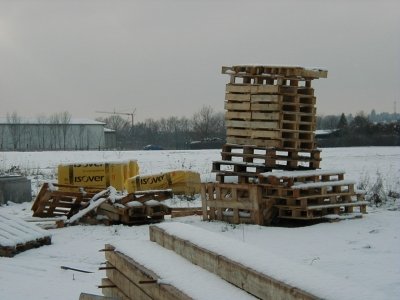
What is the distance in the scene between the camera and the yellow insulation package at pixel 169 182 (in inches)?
622

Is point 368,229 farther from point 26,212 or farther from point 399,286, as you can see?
point 26,212

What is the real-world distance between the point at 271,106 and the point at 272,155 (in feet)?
3.05

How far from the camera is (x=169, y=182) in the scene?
1580 cm

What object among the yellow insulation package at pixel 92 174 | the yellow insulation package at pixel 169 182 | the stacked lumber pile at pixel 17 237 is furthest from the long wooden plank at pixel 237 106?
the yellow insulation package at pixel 92 174

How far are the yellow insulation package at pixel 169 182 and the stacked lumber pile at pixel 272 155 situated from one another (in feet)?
12.0

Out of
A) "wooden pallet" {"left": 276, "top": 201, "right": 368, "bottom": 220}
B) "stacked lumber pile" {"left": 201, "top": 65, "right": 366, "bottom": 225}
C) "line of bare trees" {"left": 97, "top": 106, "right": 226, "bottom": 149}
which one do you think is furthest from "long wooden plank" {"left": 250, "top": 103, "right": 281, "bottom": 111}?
"line of bare trees" {"left": 97, "top": 106, "right": 226, "bottom": 149}

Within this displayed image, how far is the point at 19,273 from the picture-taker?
7.81 m

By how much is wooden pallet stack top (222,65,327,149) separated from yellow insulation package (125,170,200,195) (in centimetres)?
392

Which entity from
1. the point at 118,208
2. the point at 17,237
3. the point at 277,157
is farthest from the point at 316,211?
the point at 17,237

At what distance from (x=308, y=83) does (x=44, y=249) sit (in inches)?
232

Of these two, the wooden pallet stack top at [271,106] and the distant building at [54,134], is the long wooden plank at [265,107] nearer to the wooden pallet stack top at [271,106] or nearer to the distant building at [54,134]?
the wooden pallet stack top at [271,106]

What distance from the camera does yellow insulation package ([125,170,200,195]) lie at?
1579 centimetres

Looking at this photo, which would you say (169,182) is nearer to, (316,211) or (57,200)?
(57,200)

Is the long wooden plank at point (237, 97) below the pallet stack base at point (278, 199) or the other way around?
the other way around
